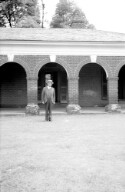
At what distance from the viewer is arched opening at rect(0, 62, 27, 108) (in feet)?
64.8

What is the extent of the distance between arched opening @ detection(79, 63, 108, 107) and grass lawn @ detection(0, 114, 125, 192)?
418 inches

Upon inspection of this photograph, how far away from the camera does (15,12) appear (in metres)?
38.0

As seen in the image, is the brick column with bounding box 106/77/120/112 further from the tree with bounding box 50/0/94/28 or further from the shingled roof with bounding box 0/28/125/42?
the tree with bounding box 50/0/94/28

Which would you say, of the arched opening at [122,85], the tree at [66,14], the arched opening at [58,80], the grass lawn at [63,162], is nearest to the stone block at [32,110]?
the arched opening at [58,80]

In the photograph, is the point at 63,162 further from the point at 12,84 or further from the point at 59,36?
the point at 12,84

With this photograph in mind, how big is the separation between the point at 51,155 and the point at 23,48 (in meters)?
11.2

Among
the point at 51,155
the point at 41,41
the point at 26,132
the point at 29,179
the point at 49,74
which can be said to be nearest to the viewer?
the point at 29,179

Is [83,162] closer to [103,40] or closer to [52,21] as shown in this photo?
[103,40]

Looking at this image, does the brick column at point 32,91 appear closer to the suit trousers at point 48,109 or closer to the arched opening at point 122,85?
the suit trousers at point 48,109

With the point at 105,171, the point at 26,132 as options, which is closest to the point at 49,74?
the point at 26,132

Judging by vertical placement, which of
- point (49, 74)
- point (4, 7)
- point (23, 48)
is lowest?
point (49, 74)

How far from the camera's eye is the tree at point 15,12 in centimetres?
3697

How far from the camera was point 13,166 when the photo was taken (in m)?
5.65

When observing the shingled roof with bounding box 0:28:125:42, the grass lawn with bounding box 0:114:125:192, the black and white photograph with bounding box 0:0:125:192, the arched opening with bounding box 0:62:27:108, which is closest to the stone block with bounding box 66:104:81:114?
the black and white photograph with bounding box 0:0:125:192
